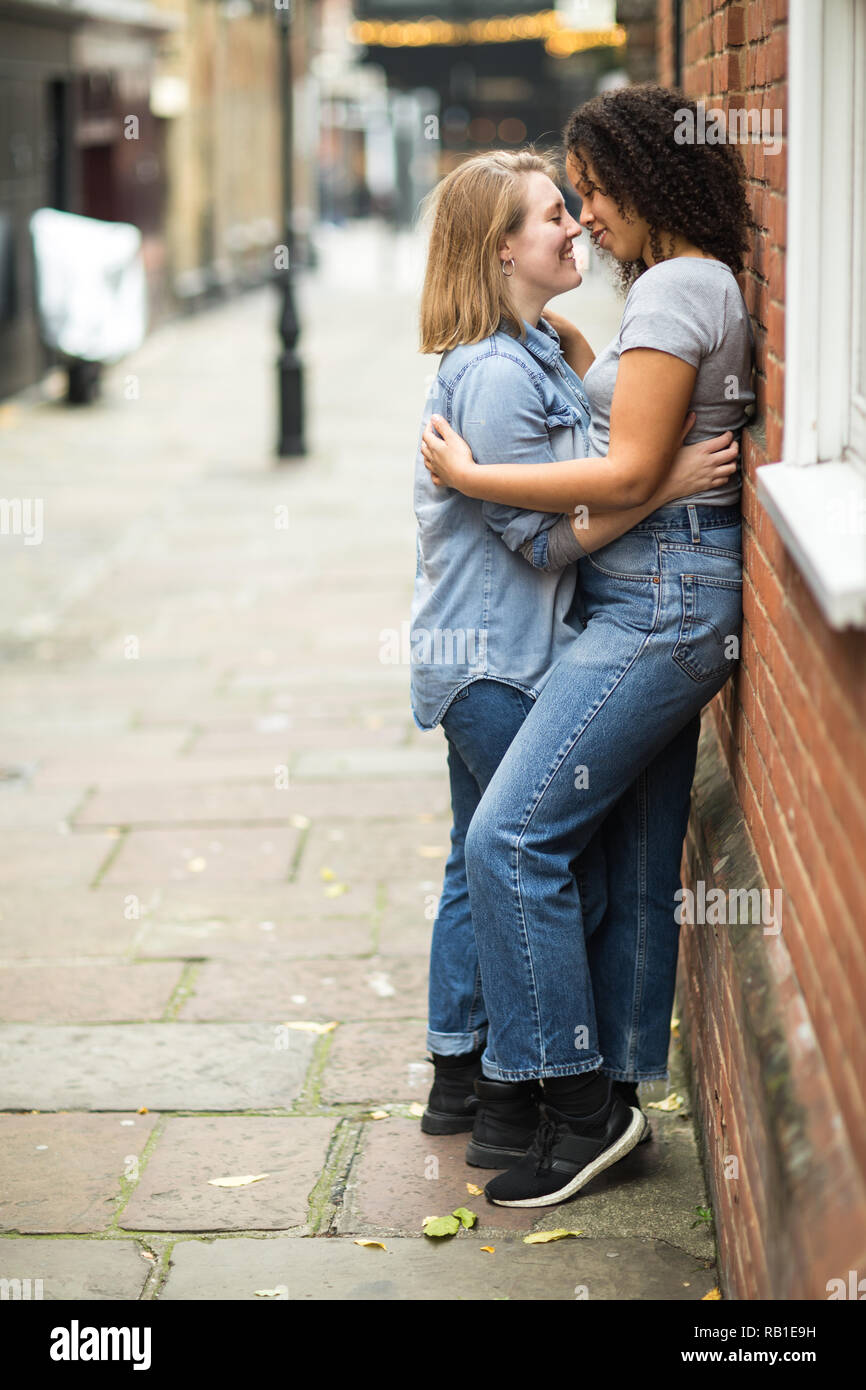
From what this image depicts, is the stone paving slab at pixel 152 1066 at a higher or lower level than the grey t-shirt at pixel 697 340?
lower

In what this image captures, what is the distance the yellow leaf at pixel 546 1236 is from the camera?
10.5 feet

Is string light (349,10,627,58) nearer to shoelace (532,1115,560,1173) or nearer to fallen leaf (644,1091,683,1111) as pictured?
fallen leaf (644,1091,683,1111)

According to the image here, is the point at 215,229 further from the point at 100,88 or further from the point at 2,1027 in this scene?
the point at 2,1027

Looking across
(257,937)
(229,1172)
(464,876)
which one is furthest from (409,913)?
(229,1172)

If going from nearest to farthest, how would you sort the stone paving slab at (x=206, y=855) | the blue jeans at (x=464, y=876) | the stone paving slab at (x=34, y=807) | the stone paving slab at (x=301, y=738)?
the blue jeans at (x=464, y=876)
the stone paving slab at (x=206, y=855)
the stone paving slab at (x=34, y=807)
the stone paving slab at (x=301, y=738)

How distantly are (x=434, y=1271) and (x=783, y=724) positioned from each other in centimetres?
124

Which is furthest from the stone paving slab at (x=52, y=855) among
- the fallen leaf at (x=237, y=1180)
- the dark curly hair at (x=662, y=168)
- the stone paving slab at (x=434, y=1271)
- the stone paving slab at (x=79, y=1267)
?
the dark curly hair at (x=662, y=168)

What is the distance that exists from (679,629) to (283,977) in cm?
193

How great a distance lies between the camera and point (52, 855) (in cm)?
548

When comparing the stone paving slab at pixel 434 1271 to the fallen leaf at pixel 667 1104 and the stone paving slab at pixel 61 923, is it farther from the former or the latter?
the stone paving slab at pixel 61 923

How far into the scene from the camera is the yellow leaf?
3.19 m

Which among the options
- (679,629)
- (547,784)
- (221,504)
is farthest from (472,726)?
(221,504)

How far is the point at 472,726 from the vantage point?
3.26 metres

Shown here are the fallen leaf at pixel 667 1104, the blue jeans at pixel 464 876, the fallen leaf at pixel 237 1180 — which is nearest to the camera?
the blue jeans at pixel 464 876
